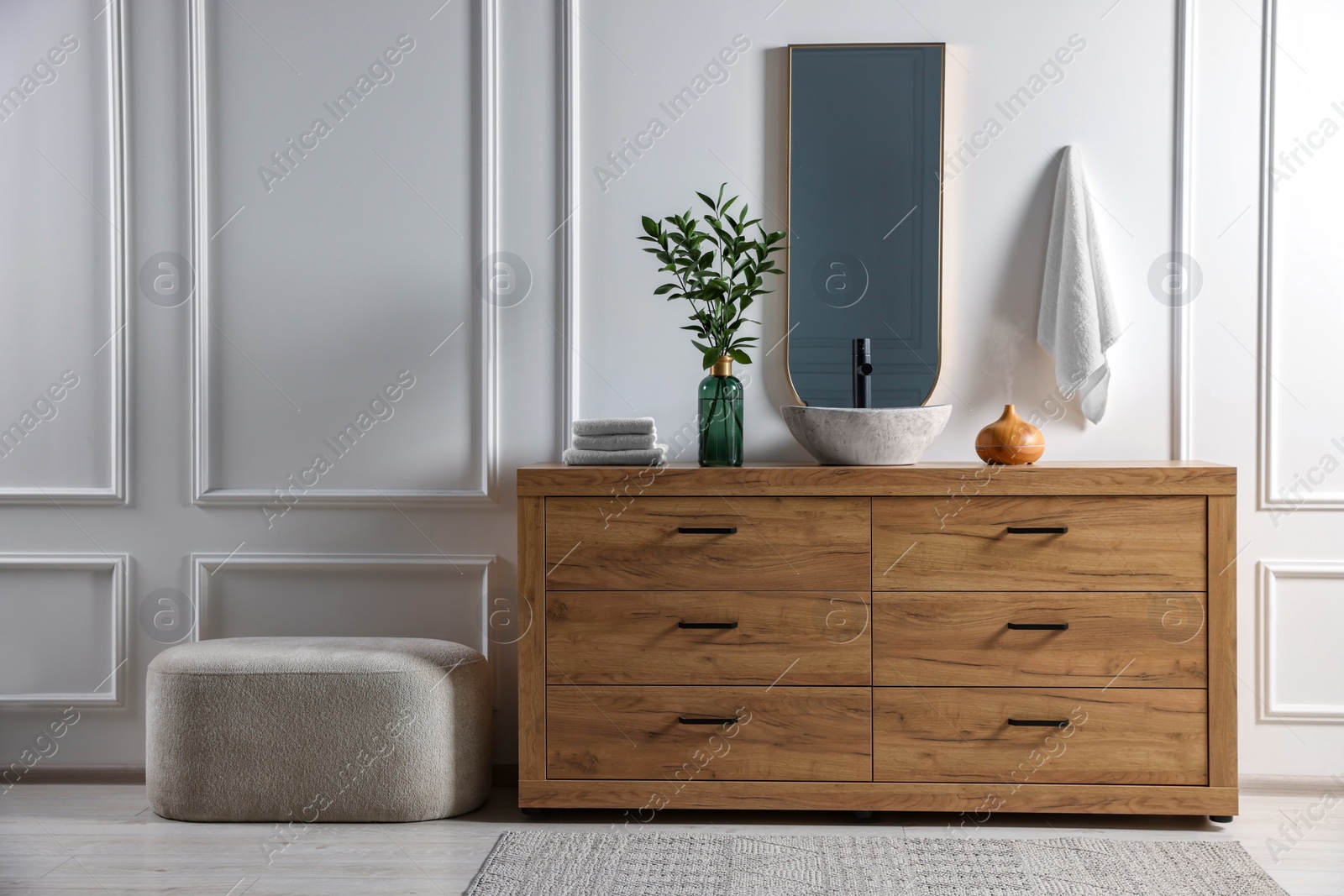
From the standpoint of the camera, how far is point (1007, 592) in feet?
6.59

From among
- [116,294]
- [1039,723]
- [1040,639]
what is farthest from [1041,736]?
[116,294]

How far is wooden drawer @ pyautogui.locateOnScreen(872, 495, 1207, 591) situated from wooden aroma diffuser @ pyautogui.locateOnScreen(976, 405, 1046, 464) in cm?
14

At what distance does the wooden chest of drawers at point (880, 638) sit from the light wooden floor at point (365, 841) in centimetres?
8

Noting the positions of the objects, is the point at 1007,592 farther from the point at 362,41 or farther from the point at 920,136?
the point at 362,41

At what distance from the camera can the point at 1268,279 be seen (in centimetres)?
234

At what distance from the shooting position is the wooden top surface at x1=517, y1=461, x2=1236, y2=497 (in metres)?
1.98

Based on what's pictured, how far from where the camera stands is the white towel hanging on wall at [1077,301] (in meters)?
2.28

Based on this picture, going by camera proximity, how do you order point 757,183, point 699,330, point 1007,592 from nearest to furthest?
point 1007,592
point 699,330
point 757,183

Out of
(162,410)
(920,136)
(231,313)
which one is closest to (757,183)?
(920,136)

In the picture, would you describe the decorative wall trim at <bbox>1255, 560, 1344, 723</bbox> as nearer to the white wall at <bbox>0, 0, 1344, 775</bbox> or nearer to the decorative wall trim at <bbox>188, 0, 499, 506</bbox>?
the white wall at <bbox>0, 0, 1344, 775</bbox>

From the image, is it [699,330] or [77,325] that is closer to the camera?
[699,330]

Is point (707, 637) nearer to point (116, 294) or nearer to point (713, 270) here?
point (713, 270)

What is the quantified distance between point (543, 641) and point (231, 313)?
125cm

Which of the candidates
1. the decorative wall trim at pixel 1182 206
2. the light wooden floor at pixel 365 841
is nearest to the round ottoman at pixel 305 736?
the light wooden floor at pixel 365 841
